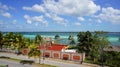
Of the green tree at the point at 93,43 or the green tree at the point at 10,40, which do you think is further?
the green tree at the point at 10,40

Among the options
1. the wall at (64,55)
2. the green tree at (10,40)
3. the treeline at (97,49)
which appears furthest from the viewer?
the green tree at (10,40)

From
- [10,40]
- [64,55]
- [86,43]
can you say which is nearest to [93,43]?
[86,43]

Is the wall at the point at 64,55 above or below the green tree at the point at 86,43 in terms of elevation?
below

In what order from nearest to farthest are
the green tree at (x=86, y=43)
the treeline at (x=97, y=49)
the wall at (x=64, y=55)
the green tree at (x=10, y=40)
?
the treeline at (x=97, y=49)
the wall at (x=64, y=55)
the green tree at (x=86, y=43)
the green tree at (x=10, y=40)

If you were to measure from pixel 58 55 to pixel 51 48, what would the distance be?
14.2 feet

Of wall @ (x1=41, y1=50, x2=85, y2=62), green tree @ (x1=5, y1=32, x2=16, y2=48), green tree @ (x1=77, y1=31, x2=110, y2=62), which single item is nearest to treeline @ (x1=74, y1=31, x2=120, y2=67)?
green tree @ (x1=77, y1=31, x2=110, y2=62)

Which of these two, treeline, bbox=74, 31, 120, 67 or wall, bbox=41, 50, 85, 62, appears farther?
wall, bbox=41, 50, 85, 62

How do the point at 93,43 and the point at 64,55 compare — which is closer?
the point at 64,55

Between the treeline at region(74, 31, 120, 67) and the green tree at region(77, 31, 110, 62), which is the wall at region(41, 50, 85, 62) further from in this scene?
the green tree at region(77, 31, 110, 62)

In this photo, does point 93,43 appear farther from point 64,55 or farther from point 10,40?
point 10,40

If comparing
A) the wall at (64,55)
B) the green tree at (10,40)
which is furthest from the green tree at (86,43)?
the green tree at (10,40)

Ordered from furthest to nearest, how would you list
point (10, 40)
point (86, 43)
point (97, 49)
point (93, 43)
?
point (10, 40)
point (86, 43)
point (93, 43)
point (97, 49)

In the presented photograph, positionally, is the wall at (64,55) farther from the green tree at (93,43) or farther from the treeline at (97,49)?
the green tree at (93,43)

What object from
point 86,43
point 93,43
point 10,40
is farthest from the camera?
point 10,40
